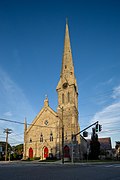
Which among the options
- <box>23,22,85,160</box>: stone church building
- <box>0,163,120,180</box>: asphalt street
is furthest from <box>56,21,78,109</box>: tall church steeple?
<box>0,163,120,180</box>: asphalt street

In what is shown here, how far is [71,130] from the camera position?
4350cm

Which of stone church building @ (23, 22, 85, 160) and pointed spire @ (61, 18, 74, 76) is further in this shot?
pointed spire @ (61, 18, 74, 76)

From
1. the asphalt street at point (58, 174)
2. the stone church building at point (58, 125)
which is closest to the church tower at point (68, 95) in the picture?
the stone church building at point (58, 125)

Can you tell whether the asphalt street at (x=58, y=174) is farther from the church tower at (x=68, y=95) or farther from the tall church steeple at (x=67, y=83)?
the tall church steeple at (x=67, y=83)

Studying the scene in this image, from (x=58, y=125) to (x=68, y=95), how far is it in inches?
294

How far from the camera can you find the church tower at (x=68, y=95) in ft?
146

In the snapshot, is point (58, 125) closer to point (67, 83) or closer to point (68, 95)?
point (68, 95)

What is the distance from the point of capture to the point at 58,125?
150 feet

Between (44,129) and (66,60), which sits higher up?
(66,60)

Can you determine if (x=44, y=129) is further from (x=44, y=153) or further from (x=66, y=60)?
(x=66, y=60)

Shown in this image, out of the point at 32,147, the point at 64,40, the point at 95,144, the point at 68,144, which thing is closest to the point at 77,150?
the point at 68,144

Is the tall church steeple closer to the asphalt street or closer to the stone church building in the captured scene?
the stone church building

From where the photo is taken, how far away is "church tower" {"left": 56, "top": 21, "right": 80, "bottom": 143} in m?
44.4

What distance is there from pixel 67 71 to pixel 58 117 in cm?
1234
